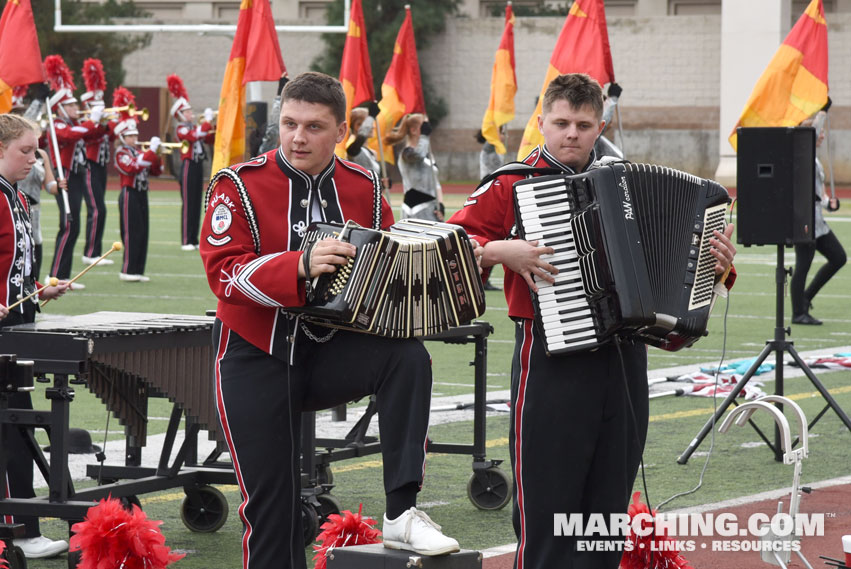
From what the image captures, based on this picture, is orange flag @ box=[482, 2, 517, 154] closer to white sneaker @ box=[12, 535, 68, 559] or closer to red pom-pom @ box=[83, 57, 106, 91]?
red pom-pom @ box=[83, 57, 106, 91]

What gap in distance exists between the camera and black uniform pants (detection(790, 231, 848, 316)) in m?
14.9

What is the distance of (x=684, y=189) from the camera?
504 cm

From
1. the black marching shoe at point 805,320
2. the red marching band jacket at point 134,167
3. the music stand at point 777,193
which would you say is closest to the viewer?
the music stand at point 777,193

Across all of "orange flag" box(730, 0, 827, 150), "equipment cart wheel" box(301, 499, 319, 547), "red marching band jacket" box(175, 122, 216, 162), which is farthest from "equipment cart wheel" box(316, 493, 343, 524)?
"red marching band jacket" box(175, 122, 216, 162)

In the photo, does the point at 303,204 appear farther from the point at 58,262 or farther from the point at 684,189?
the point at 58,262

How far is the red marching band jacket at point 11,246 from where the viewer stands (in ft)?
21.8

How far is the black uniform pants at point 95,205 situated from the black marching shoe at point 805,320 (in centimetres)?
915

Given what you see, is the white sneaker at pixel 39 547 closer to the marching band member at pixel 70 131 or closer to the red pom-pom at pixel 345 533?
the red pom-pom at pixel 345 533

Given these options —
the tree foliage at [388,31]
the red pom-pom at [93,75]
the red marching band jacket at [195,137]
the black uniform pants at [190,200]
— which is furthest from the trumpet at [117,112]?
the tree foliage at [388,31]

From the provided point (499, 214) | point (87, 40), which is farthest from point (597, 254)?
point (87, 40)

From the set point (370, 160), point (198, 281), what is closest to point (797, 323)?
point (370, 160)

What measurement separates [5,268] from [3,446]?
925 millimetres

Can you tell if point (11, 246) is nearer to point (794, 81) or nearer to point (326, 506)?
point (326, 506)

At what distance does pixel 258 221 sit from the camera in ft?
16.0
